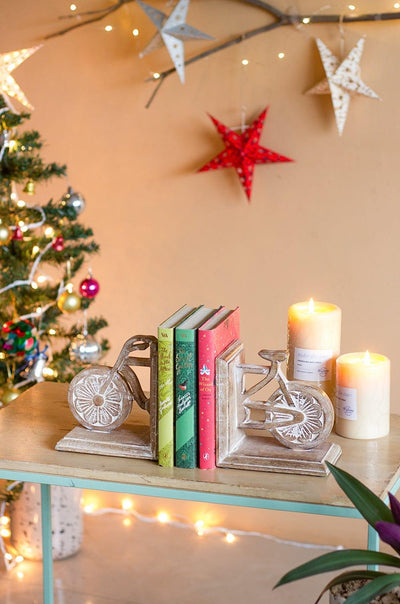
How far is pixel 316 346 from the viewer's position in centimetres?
158

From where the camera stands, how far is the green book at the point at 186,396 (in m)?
1.40

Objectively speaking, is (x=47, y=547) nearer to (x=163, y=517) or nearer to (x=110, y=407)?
(x=110, y=407)

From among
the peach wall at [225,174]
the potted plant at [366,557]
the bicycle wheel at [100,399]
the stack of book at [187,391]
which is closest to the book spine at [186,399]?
the stack of book at [187,391]

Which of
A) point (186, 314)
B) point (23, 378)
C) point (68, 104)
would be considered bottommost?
point (23, 378)

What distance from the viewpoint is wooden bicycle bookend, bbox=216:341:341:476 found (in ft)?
4.60

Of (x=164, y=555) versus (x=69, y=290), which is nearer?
(x=69, y=290)

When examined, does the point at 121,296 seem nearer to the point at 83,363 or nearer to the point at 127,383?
the point at 83,363

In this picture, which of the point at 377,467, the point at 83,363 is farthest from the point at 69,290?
the point at 377,467

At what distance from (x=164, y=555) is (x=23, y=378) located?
2.19 feet

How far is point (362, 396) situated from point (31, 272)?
110 cm

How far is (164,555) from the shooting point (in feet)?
8.14

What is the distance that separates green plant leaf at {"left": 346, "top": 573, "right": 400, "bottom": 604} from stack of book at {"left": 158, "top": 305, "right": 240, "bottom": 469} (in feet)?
1.23

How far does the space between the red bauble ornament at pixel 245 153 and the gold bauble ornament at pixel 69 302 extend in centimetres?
60

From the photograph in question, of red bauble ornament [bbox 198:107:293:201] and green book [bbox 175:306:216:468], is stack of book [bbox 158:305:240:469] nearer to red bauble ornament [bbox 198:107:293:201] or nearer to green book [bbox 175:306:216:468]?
green book [bbox 175:306:216:468]
